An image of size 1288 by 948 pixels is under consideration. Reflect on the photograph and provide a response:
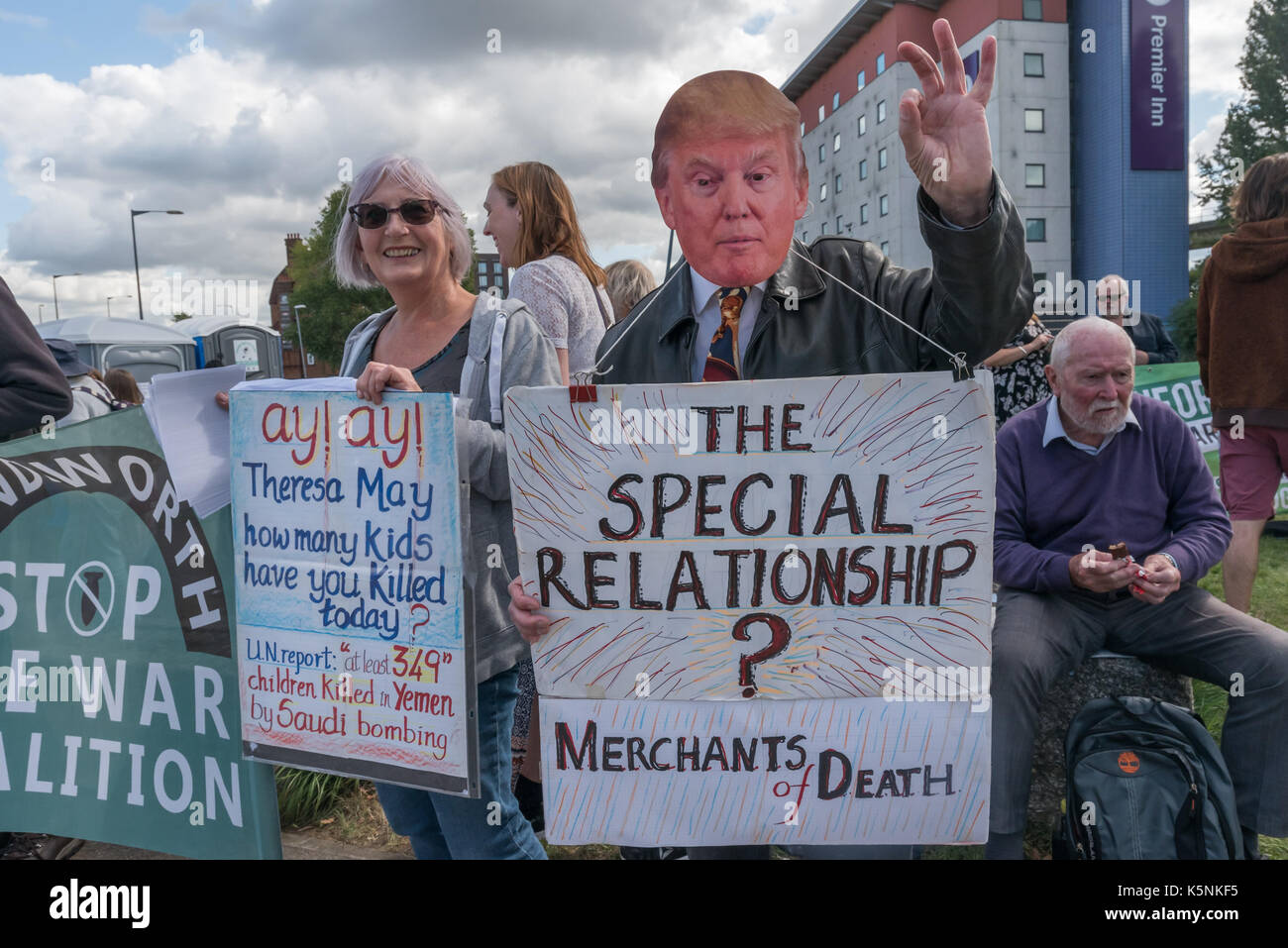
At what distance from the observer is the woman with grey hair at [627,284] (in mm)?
4598

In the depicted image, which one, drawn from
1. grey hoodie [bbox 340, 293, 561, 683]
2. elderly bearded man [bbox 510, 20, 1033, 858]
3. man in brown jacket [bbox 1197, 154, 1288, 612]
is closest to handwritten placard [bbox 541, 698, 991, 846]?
elderly bearded man [bbox 510, 20, 1033, 858]

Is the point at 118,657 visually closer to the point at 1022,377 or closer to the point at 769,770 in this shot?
the point at 769,770

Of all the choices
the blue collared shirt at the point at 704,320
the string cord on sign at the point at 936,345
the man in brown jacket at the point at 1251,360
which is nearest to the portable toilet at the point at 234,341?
the man in brown jacket at the point at 1251,360

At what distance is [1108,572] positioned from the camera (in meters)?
2.65

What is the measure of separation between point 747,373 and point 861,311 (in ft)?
0.86

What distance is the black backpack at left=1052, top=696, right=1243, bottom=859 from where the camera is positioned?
240 cm

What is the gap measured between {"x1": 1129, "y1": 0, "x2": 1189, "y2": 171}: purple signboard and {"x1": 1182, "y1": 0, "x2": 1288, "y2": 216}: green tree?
3719 mm

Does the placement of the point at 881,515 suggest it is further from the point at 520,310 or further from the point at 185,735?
the point at 185,735

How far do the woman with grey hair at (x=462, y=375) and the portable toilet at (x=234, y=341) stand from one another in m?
22.3

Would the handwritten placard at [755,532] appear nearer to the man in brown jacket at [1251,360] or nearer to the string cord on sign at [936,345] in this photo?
the string cord on sign at [936,345]

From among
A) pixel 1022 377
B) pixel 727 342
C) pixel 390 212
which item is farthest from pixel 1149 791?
pixel 1022 377

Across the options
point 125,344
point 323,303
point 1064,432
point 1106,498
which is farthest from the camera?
point 323,303

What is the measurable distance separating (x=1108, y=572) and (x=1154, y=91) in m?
34.2

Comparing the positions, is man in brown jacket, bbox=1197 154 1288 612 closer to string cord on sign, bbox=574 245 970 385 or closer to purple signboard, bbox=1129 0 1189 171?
string cord on sign, bbox=574 245 970 385
